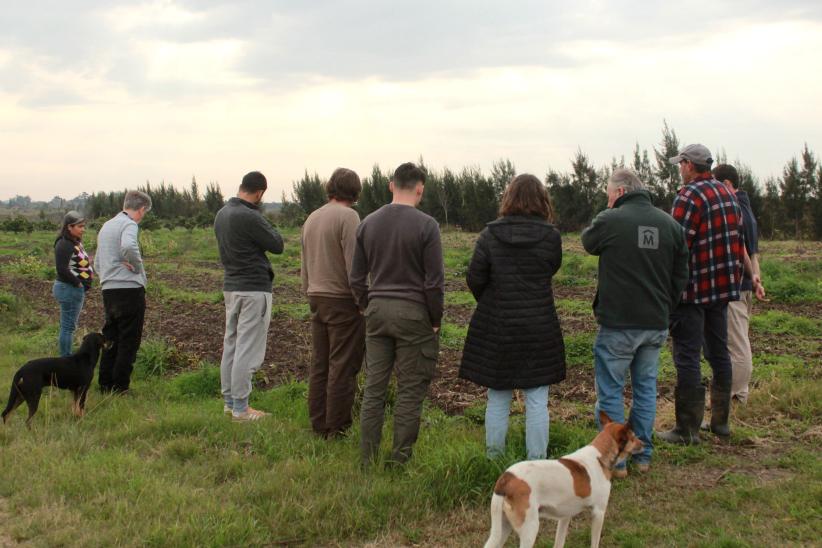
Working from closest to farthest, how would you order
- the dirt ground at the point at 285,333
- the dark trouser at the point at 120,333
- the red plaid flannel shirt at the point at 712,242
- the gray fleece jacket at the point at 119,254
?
1. the red plaid flannel shirt at the point at 712,242
2. the gray fleece jacket at the point at 119,254
3. the dark trouser at the point at 120,333
4. the dirt ground at the point at 285,333

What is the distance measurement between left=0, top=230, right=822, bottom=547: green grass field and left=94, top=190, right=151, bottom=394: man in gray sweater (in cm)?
34

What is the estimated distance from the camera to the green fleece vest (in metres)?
4.28

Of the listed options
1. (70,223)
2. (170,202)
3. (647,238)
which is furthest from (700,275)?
(170,202)

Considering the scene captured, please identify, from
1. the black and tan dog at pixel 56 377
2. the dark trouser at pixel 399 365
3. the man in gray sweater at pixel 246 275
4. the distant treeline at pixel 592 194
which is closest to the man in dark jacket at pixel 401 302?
the dark trouser at pixel 399 365

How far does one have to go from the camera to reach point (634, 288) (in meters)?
4.30

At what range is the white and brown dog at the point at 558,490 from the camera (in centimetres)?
306

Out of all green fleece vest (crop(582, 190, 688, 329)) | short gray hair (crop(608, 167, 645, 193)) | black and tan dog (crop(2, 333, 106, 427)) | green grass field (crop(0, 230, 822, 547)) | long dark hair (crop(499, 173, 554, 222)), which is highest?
short gray hair (crop(608, 167, 645, 193))

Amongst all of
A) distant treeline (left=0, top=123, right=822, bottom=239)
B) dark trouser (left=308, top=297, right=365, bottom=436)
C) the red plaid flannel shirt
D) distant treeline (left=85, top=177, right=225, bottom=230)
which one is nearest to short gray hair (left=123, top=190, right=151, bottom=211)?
dark trouser (left=308, top=297, right=365, bottom=436)

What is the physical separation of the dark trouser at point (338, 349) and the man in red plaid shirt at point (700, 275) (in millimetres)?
2362

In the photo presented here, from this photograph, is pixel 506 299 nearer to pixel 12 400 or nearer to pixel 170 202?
pixel 12 400

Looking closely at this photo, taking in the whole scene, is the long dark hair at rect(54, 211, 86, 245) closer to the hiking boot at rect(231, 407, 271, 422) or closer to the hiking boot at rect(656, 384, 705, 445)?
the hiking boot at rect(231, 407, 271, 422)

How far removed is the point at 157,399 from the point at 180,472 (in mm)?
2199

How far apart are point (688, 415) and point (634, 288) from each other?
1250mm

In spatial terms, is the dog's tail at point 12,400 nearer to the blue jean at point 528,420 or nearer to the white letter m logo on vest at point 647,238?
the blue jean at point 528,420
